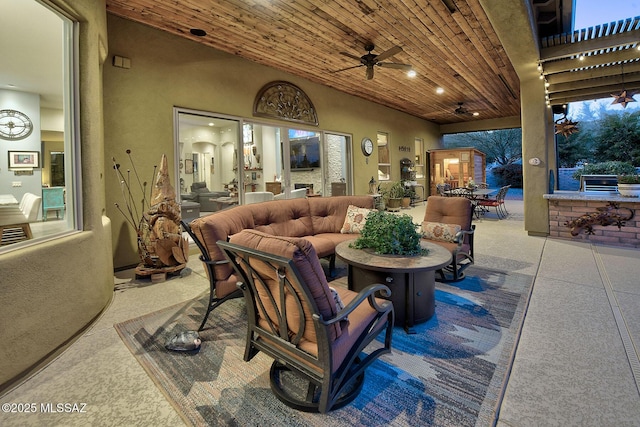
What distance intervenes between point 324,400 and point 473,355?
1202 mm

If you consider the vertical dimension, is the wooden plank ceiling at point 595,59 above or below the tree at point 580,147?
above

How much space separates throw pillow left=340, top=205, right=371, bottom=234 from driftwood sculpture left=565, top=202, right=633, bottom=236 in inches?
155

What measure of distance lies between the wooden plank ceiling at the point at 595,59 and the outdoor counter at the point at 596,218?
2093 mm

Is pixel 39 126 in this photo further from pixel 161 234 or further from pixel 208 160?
pixel 208 160

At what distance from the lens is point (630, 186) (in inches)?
186

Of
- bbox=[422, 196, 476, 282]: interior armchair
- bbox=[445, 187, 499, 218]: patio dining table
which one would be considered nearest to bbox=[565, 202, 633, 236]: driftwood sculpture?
bbox=[445, 187, 499, 218]: patio dining table

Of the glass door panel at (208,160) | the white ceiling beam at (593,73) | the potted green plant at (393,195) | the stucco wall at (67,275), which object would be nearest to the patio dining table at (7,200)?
the stucco wall at (67,275)

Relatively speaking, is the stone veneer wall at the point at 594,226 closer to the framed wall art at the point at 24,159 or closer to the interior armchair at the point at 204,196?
the interior armchair at the point at 204,196

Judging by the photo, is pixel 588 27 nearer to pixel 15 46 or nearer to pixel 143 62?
pixel 143 62

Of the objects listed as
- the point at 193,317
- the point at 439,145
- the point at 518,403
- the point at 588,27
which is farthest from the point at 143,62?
the point at 439,145

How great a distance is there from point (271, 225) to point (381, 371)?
2178 millimetres

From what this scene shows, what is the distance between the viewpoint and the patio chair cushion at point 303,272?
134cm

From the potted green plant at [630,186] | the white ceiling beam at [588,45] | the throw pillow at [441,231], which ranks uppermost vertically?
the white ceiling beam at [588,45]

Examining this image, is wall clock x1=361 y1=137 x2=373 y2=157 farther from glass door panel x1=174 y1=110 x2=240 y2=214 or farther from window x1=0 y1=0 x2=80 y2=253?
window x1=0 y1=0 x2=80 y2=253
